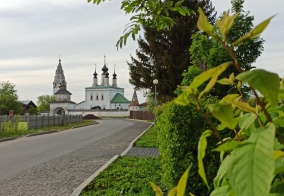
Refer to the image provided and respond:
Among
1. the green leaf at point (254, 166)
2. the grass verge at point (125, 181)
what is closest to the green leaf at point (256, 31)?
the green leaf at point (254, 166)

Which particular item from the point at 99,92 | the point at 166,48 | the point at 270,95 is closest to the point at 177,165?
the point at 270,95

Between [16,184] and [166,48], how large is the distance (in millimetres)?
28544

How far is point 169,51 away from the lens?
35.2m

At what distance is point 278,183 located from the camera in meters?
0.76

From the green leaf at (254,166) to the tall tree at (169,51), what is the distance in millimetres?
32767

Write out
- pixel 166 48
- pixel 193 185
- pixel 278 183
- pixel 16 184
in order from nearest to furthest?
1. pixel 278 183
2. pixel 193 185
3. pixel 16 184
4. pixel 166 48

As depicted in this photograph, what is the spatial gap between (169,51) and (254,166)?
35.0 metres

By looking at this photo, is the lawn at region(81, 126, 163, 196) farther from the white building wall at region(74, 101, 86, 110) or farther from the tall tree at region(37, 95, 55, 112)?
the tall tree at region(37, 95, 55, 112)

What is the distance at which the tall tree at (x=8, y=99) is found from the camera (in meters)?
68.2

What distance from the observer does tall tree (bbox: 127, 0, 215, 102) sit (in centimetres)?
3409

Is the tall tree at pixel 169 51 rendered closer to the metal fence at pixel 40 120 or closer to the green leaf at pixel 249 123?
the metal fence at pixel 40 120

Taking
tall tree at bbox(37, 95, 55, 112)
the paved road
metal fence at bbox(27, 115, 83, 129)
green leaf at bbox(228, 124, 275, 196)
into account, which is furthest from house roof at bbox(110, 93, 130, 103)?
green leaf at bbox(228, 124, 275, 196)

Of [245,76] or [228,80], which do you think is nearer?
[245,76]

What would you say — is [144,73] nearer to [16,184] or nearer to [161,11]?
[16,184]
